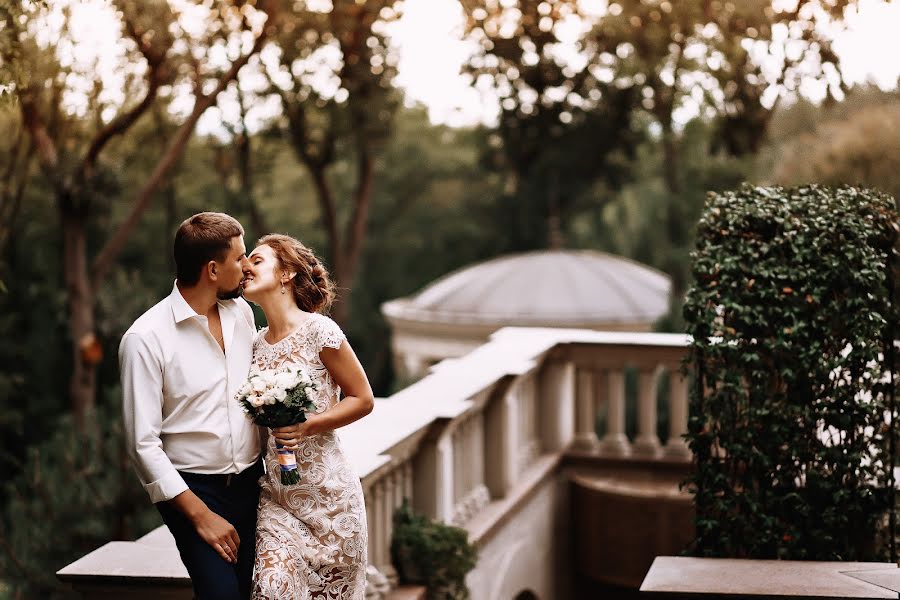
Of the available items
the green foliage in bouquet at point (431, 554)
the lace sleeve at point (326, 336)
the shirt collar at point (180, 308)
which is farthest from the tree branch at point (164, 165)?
the shirt collar at point (180, 308)

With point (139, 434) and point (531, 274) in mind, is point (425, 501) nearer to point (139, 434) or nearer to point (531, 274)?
point (139, 434)

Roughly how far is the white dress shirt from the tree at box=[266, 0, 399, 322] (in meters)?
15.1

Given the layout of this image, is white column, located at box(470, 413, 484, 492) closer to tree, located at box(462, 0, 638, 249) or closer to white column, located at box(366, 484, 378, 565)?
white column, located at box(366, 484, 378, 565)

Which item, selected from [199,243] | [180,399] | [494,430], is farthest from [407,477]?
[199,243]

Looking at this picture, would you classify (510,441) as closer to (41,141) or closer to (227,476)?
(227,476)

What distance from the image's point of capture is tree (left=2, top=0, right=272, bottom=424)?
47.2 ft

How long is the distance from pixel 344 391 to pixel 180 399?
527 millimetres

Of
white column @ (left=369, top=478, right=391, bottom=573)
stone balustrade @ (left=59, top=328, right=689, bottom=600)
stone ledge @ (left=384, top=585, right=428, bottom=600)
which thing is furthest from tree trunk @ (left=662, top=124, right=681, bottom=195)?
white column @ (left=369, top=478, right=391, bottom=573)

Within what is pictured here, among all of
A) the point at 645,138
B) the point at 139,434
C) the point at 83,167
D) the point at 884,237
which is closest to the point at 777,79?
the point at 645,138

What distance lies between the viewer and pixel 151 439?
10.2ft

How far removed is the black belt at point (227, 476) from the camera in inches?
128

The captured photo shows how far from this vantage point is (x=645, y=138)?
82.2ft

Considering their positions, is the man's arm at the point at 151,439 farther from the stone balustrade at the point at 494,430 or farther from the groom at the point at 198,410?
the stone balustrade at the point at 494,430

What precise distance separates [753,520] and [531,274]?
69.0ft
